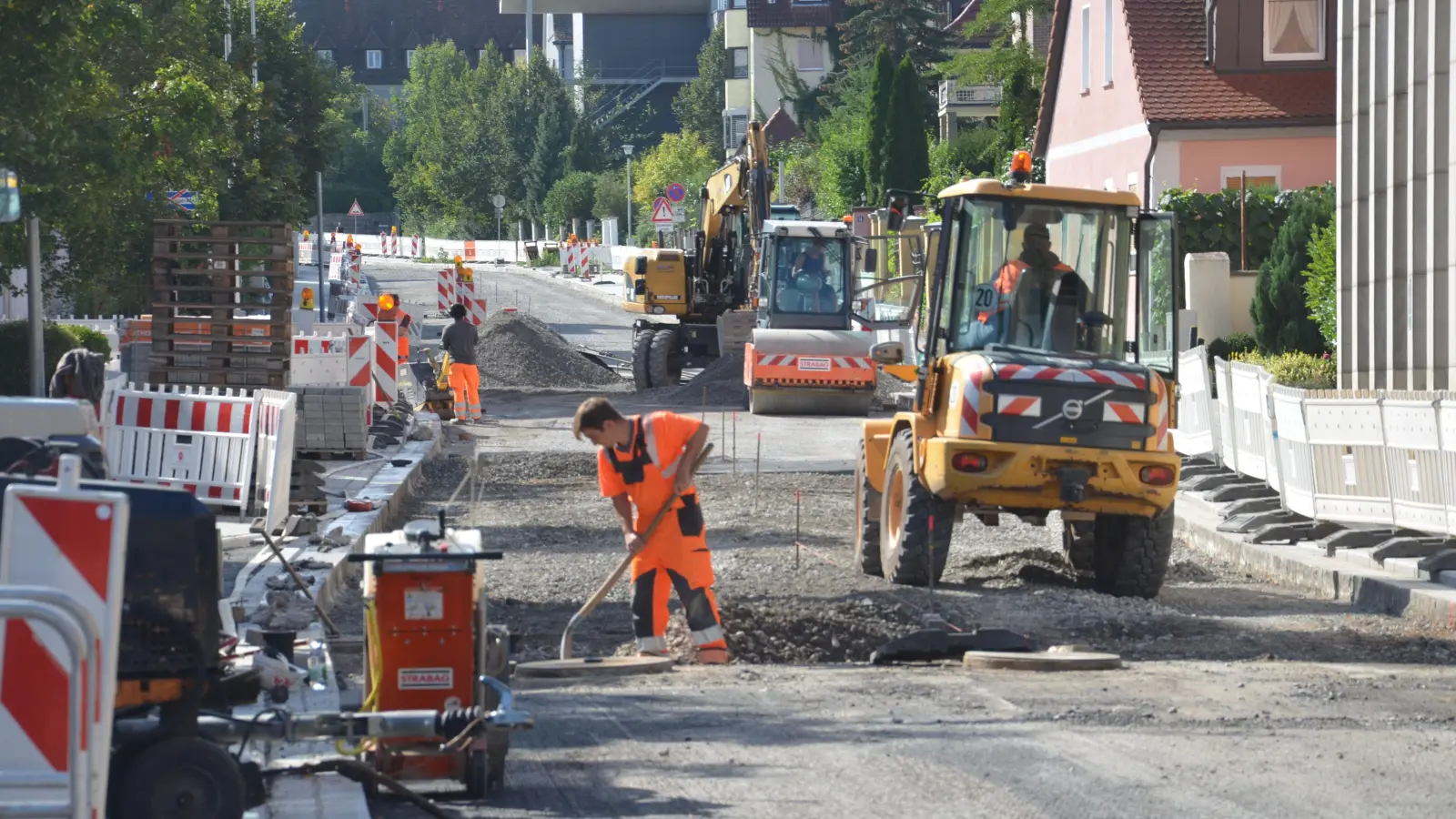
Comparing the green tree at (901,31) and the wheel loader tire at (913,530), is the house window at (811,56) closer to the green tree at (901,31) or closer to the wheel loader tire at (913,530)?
the green tree at (901,31)

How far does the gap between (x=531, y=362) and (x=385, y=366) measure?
9442 millimetres

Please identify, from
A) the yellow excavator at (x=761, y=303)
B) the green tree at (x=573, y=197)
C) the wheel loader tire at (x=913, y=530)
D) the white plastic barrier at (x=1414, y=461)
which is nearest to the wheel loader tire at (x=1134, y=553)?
the wheel loader tire at (x=913, y=530)

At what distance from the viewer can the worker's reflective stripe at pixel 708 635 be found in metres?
10.9

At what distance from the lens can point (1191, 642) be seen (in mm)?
11641

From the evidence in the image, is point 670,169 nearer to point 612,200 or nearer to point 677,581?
point 612,200

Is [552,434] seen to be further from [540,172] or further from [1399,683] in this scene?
[540,172]

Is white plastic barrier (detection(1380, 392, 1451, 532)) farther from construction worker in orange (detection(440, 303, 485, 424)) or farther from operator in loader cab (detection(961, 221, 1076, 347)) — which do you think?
construction worker in orange (detection(440, 303, 485, 424))

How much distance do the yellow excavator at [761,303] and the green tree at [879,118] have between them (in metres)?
23.3

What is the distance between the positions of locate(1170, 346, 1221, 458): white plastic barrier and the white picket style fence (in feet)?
3.71

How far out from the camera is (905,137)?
2238 inches

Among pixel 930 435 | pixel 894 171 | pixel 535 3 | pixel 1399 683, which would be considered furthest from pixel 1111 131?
pixel 535 3

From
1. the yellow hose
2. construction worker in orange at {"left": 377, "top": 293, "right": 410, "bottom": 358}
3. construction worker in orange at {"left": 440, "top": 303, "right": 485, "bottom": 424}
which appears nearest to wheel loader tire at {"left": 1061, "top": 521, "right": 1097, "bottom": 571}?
the yellow hose

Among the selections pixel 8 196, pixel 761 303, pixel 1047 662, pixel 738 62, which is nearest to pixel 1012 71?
pixel 761 303

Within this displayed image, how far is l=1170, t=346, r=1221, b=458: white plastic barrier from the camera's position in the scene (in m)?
20.4
